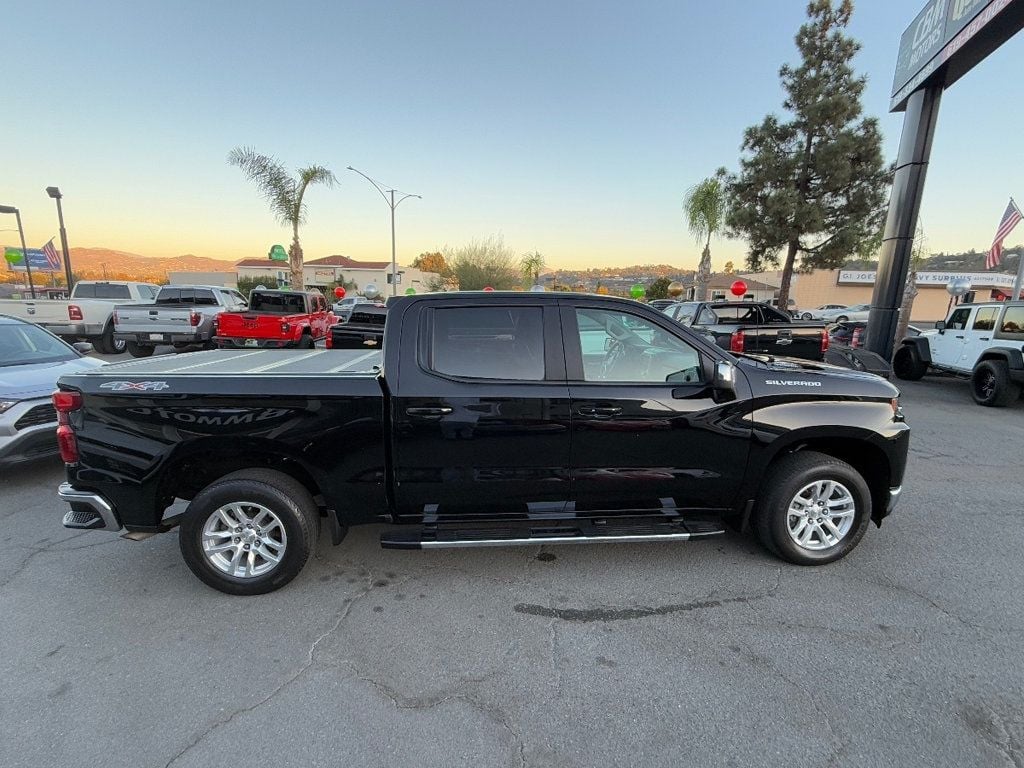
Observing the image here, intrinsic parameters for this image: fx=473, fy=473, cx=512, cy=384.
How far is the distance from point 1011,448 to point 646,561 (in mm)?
6209

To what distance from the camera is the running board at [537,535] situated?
9.55ft

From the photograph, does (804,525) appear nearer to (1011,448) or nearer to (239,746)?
(239,746)

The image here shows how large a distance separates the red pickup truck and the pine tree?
52.1 ft

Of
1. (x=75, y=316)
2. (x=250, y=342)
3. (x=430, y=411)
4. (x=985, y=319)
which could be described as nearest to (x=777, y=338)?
(x=985, y=319)

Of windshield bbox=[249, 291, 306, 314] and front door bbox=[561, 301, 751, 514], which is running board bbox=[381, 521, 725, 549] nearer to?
front door bbox=[561, 301, 751, 514]

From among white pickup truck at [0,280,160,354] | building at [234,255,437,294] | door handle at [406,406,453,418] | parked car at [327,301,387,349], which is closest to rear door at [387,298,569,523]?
door handle at [406,406,453,418]

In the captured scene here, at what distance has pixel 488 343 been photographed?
10.1 ft

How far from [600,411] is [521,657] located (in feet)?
4.80

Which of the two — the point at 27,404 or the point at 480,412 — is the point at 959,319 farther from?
the point at 27,404

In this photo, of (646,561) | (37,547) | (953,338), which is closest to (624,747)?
(646,561)

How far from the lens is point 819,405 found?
3.21 m

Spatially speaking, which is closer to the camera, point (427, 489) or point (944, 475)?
point (427, 489)

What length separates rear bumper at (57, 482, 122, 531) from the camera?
113 inches

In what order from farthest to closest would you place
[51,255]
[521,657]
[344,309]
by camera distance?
1. [51,255]
2. [344,309]
3. [521,657]
